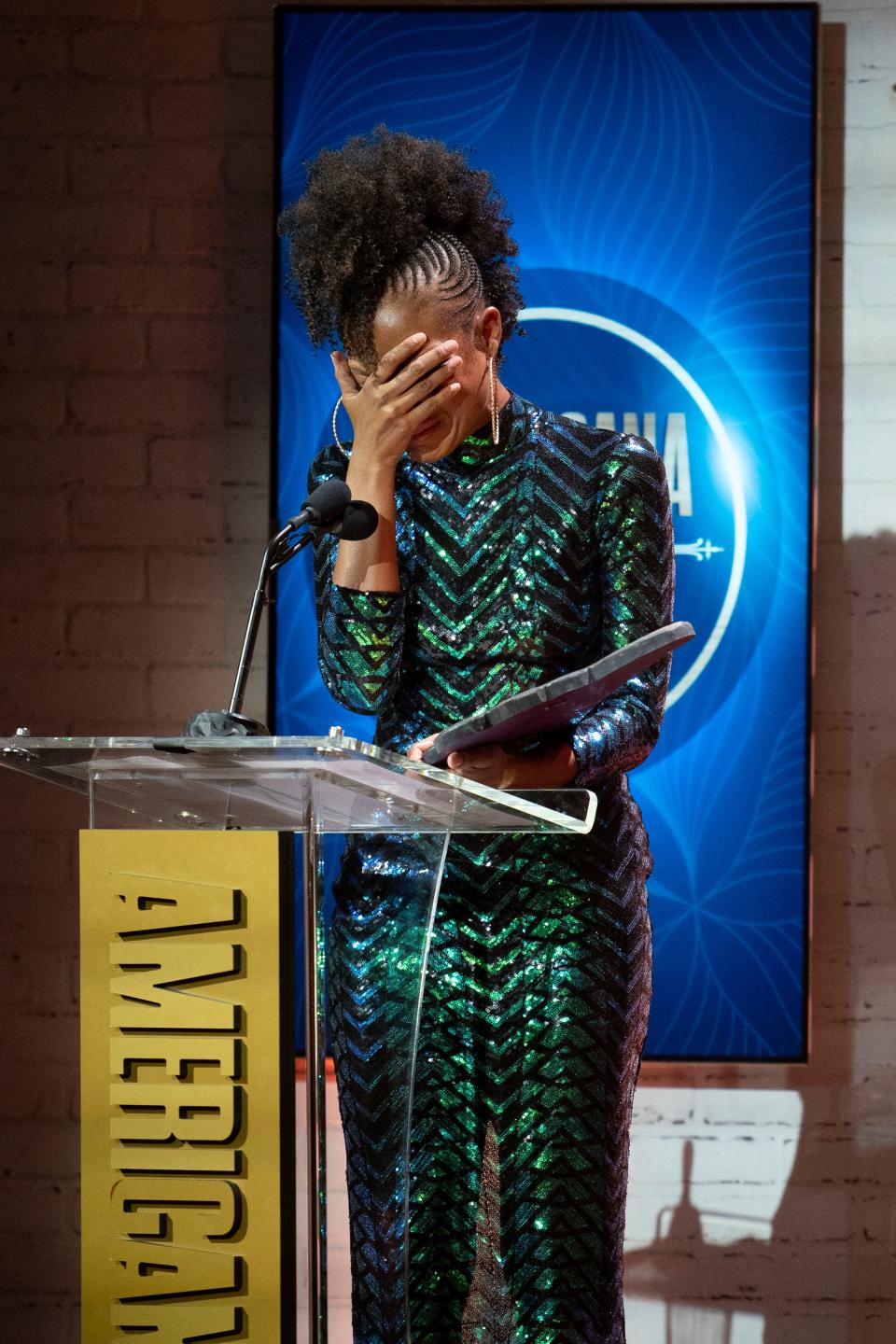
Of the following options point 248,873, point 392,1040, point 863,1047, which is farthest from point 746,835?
point 248,873

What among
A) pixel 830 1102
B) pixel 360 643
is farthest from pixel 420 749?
pixel 830 1102

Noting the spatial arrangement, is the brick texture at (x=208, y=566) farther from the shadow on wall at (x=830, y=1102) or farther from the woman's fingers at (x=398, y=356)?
the woman's fingers at (x=398, y=356)

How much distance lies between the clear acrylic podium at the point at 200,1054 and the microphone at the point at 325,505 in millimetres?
298

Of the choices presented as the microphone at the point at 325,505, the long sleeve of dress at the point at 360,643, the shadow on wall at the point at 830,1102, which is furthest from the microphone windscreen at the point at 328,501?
the shadow on wall at the point at 830,1102

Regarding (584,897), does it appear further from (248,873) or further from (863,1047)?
(863,1047)

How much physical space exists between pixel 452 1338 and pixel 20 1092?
1.57m

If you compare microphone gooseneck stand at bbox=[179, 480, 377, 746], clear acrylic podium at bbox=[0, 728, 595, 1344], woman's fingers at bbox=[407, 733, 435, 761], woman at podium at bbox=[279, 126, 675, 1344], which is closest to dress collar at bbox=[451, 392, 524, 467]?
woman at podium at bbox=[279, 126, 675, 1344]

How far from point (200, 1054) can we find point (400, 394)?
2.59 ft

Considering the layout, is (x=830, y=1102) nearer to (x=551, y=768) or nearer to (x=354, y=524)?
(x=551, y=768)

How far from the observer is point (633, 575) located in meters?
1.77

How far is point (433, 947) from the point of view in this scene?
68.7 inches

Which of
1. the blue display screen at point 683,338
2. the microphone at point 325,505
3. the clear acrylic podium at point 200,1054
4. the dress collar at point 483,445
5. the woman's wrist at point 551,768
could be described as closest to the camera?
the clear acrylic podium at point 200,1054

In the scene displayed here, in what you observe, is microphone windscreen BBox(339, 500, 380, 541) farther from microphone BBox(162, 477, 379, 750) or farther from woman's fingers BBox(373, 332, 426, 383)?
woman's fingers BBox(373, 332, 426, 383)

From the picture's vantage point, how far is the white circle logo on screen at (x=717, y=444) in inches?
113
